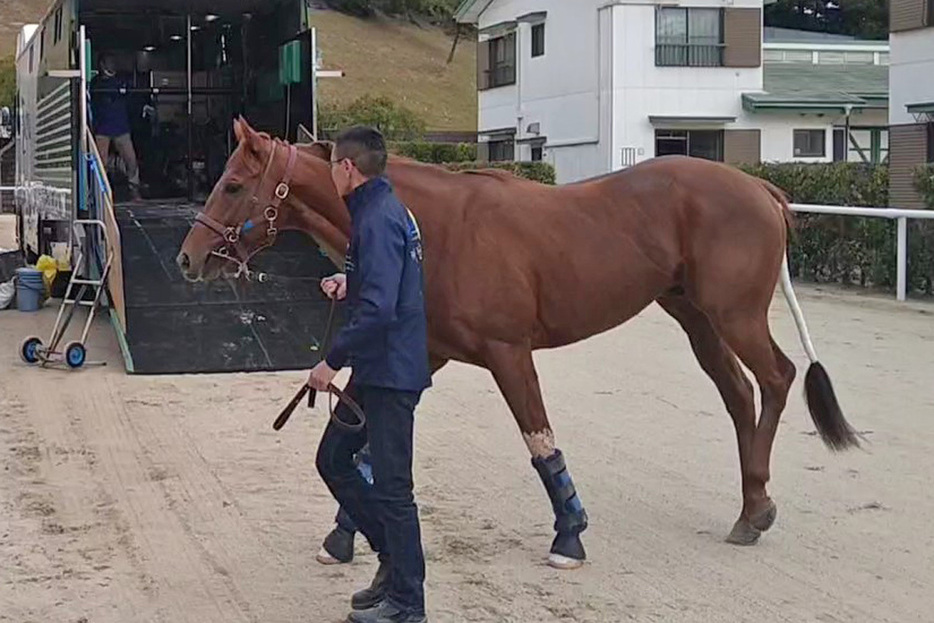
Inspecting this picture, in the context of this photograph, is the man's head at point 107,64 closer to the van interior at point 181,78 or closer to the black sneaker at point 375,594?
the van interior at point 181,78

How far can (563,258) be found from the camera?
6.30m

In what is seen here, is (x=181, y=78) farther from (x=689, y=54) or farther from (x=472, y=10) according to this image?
(x=472, y=10)

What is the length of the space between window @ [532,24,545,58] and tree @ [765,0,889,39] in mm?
22225

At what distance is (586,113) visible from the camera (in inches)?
1458

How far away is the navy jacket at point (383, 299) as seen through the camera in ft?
15.9

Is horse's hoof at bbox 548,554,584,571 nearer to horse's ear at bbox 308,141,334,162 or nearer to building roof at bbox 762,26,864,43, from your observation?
horse's ear at bbox 308,141,334,162

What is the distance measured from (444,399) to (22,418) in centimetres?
308

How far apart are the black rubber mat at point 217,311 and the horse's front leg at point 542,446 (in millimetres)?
5490

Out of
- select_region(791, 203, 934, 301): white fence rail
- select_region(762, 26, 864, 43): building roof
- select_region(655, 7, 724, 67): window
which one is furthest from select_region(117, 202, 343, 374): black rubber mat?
select_region(762, 26, 864, 43): building roof

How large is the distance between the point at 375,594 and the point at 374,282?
1.36 metres

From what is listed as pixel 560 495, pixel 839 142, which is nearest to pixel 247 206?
pixel 560 495

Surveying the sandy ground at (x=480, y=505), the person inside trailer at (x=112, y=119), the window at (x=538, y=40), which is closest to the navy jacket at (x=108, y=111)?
the person inside trailer at (x=112, y=119)

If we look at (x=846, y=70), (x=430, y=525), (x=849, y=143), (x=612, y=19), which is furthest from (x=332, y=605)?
(x=846, y=70)

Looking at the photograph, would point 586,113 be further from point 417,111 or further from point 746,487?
point 417,111
